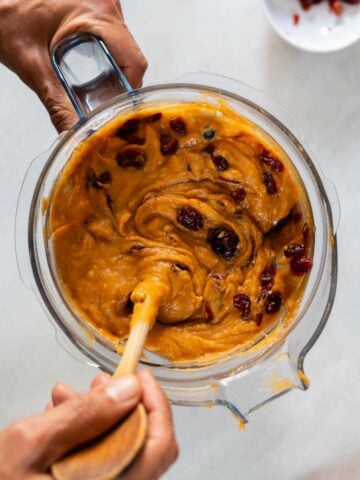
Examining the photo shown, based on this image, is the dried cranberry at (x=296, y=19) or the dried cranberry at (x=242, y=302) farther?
the dried cranberry at (x=296, y=19)

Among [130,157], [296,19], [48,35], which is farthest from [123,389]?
[296,19]

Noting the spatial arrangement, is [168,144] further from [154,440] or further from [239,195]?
[154,440]

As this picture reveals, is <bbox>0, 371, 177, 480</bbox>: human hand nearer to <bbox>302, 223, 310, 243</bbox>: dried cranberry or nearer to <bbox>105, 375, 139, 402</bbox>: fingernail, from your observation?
<bbox>105, 375, 139, 402</bbox>: fingernail

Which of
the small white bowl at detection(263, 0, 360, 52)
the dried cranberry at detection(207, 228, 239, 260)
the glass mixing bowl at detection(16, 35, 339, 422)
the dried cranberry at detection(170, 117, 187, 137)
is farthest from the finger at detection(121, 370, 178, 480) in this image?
the small white bowl at detection(263, 0, 360, 52)

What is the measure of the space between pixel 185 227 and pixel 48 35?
42 centimetres

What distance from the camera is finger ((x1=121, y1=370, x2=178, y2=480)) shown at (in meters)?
0.83

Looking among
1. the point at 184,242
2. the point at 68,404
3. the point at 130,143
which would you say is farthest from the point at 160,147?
the point at 68,404

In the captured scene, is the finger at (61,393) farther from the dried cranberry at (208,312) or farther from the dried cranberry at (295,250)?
the dried cranberry at (295,250)

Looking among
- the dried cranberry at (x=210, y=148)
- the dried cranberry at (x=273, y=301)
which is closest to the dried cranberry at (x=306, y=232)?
the dried cranberry at (x=273, y=301)

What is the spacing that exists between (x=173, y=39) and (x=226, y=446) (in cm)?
85

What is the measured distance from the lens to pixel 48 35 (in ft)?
4.05

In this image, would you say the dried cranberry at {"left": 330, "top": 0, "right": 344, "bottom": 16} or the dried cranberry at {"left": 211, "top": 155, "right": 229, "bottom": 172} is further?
the dried cranberry at {"left": 330, "top": 0, "right": 344, "bottom": 16}

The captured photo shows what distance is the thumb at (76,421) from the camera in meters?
0.82

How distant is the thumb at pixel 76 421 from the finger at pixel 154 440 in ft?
0.16
